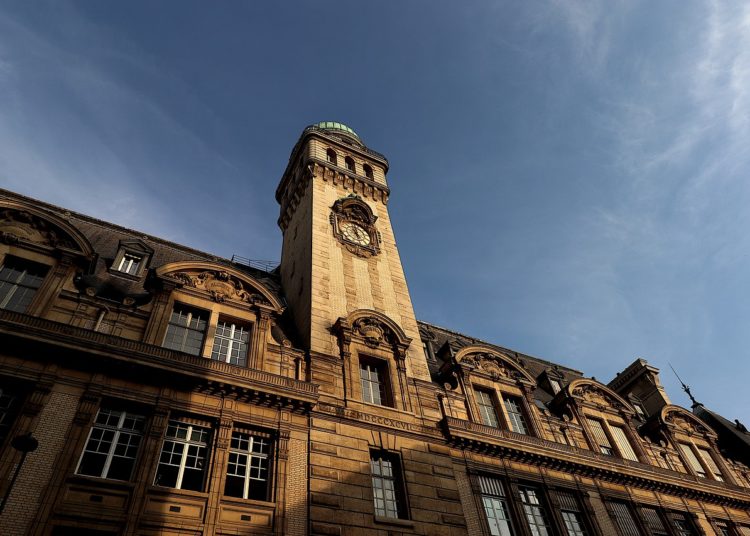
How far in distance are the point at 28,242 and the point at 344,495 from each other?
1427cm

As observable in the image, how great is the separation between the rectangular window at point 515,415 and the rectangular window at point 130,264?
58.3ft

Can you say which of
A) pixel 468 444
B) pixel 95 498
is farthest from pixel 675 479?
pixel 95 498

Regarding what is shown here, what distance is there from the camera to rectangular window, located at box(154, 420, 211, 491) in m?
15.0

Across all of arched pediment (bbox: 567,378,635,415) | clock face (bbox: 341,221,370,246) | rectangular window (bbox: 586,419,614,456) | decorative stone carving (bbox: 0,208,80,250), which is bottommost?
rectangular window (bbox: 586,419,614,456)

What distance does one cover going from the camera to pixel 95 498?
1355cm

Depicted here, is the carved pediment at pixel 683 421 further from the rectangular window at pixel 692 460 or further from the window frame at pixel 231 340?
the window frame at pixel 231 340

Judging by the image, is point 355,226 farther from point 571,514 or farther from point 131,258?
point 571,514

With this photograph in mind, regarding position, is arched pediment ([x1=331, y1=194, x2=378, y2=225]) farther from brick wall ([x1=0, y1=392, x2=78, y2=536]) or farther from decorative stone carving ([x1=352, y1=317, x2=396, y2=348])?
brick wall ([x1=0, y1=392, x2=78, y2=536])

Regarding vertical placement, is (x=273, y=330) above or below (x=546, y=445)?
above

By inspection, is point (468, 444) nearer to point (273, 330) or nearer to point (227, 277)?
point (273, 330)

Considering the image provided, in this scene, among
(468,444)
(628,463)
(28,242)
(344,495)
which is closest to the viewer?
(344,495)

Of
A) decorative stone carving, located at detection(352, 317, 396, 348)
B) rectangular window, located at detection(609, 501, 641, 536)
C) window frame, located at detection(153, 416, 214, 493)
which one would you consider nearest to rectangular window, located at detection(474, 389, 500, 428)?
decorative stone carving, located at detection(352, 317, 396, 348)

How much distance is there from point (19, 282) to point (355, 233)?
15471 millimetres

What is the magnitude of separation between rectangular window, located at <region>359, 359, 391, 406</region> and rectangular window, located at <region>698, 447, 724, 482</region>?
2054 cm
